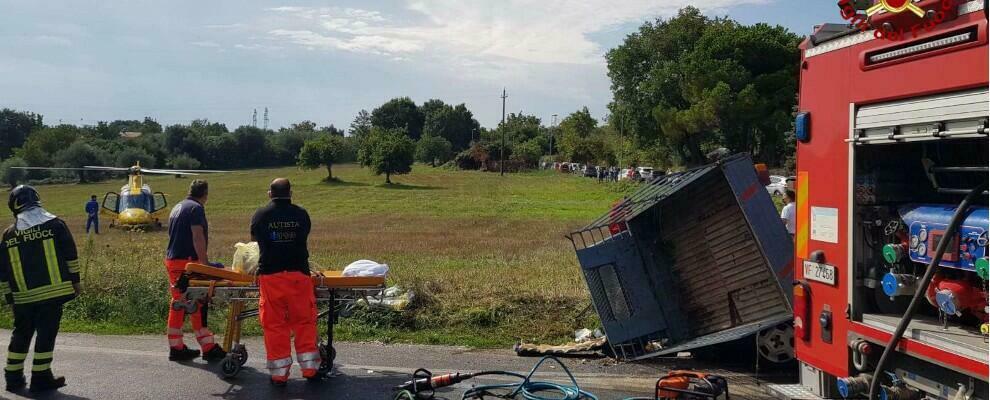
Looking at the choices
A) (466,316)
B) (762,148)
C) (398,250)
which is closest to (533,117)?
(762,148)

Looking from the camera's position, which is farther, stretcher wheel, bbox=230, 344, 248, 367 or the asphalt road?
stretcher wheel, bbox=230, 344, 248, 367

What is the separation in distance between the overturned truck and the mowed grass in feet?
3.40

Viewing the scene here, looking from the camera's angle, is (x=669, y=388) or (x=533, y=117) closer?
(x=669, y=388)

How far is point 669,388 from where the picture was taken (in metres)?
5.04

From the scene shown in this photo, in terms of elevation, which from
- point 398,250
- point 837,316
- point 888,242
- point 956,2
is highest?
point 956,2

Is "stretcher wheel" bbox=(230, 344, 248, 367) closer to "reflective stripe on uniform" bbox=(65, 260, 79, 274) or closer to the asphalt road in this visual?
the asphalt road

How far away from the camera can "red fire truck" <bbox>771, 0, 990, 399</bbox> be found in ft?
11.9

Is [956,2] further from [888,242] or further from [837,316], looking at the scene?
[837,316]

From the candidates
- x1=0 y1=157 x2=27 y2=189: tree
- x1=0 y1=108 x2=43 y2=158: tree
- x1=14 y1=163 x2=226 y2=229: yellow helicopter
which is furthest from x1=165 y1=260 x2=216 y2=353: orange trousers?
x1=0 y1=108 x2=43 y2=158: tree

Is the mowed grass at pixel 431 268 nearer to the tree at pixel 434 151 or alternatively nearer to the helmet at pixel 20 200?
the helmet at pixel 20 200

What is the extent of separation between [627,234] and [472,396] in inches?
101

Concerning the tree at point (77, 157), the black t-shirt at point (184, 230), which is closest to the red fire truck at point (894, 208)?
the black t-shirt at point (184, 230)

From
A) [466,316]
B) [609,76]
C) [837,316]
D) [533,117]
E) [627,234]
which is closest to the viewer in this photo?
[837,316]

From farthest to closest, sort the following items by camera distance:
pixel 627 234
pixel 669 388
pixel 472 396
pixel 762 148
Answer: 1. pixel 762 148
2. pixel 627 234
3. pixel 472 396
4. pixel 669 388
